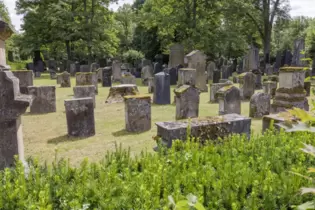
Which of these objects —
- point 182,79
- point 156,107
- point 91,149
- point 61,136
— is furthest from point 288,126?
point 182,79

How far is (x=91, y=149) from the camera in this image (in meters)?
6.59

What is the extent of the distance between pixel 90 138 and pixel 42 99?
4304 mm

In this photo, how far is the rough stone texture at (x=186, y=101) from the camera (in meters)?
9.47

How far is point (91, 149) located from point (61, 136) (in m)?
1.54

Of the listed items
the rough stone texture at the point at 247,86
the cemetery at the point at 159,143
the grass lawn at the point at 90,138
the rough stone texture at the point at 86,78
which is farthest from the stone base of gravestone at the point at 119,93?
the rough stone texture at the point at 247,86

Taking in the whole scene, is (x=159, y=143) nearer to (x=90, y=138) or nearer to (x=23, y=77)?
(x=90, y=138)

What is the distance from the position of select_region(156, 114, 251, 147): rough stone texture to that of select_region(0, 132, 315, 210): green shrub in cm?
147

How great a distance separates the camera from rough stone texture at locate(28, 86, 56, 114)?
1071cm

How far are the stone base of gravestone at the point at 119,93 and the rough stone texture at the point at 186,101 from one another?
146 inches

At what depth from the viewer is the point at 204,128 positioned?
524cm

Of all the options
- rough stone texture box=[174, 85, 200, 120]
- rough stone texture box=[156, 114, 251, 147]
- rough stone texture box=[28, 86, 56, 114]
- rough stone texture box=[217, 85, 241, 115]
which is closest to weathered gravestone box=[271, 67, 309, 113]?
rough stone texture box=[217, 85, 241, 115]

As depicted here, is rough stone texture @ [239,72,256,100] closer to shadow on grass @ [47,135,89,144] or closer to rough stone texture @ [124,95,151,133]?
rough stone texture @ [124,95,151,133]

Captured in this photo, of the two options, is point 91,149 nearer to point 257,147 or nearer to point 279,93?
point 257,147

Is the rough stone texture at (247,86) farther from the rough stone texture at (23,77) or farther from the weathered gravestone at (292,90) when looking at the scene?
the rough stone texture at (23,77)
